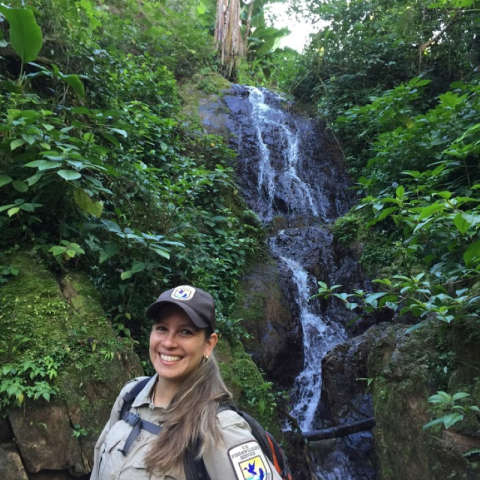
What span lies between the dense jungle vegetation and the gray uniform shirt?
155 centimetres

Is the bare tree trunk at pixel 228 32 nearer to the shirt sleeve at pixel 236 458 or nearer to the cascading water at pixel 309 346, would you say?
the cascading water at pixel 309 346

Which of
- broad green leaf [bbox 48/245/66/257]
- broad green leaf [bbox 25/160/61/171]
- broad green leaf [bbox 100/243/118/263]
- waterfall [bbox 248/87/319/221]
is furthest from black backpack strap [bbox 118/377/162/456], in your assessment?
waterfall [bbox 248/87/319/221]

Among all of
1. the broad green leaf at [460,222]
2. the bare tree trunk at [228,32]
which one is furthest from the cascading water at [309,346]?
the bare tree trunk at [228,32]

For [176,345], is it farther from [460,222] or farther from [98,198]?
[98,198]

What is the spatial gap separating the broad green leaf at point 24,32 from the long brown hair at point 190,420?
4.23 metres

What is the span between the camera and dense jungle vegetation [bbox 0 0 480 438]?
11.9 feet

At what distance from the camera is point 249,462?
50.4 inches

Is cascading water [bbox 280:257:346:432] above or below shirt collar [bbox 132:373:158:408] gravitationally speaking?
below

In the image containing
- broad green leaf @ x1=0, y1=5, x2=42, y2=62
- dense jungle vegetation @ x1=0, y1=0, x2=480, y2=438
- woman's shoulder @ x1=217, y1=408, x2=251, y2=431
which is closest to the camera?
woman's shoulder @ x1=217, y1=408, x2=251, y2=431

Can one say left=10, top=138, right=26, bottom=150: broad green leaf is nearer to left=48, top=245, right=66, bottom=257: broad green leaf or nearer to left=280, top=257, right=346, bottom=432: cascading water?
left=48, top=245, right=66, bottom=257: broad green leaf

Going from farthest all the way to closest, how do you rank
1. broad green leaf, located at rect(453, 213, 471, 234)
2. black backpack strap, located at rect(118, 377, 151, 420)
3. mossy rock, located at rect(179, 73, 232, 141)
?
1. mossy rock, located at rect(179, 73, 232, 141)
2. broad green leaf, located at rect(453, 213, 471, 234)
3. black backpack strap, located at rect(118, 377, 151, 420)

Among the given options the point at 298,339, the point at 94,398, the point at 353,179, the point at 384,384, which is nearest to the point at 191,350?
the point at 94,398

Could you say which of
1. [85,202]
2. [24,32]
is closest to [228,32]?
[24,32]

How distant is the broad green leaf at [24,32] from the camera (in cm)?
403
